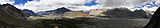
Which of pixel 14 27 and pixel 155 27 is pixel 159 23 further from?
pixel 14 27

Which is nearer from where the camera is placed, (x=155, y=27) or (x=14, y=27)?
(x=155, y=27)

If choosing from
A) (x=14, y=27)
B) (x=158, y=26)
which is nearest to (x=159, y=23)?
(x=158, y=26)

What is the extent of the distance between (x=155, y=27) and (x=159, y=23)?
5.73 metres

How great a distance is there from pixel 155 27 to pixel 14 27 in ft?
408

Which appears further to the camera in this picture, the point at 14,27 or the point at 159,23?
the point at 14,27

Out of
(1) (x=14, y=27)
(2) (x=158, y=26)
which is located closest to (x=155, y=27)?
(2) (x=158, y=26)

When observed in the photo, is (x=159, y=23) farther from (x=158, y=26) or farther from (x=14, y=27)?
(x=14, y=27)

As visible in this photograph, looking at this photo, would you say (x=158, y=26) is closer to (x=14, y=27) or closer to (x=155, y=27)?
(x=155, y=27)

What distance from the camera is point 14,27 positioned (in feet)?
618

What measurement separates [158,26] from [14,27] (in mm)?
126755

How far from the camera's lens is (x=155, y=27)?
430 ft

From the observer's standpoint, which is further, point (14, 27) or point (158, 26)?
point (14, 27)
